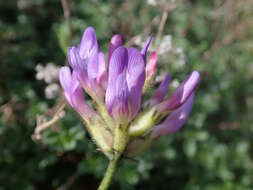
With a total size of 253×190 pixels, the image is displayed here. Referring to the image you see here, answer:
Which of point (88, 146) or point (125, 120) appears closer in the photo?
point (125, 120)

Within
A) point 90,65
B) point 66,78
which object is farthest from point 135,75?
point 66,78

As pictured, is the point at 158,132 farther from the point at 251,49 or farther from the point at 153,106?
the point at 251,49

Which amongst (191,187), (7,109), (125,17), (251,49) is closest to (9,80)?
(7,109)

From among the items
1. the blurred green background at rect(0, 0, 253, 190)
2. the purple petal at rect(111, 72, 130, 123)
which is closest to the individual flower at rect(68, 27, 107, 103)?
the purple petal at rect(111, 72, 130, 123)

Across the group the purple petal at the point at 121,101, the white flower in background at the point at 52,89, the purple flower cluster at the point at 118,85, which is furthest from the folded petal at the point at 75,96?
the white flower in background at the point at 52,89

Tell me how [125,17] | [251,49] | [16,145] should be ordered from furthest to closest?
[251,49] → [125,17] → [16,145]

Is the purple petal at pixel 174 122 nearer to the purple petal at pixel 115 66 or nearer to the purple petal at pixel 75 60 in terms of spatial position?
the purple petal at pixel 115 66

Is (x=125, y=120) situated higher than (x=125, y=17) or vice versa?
(x=125, y=17)
